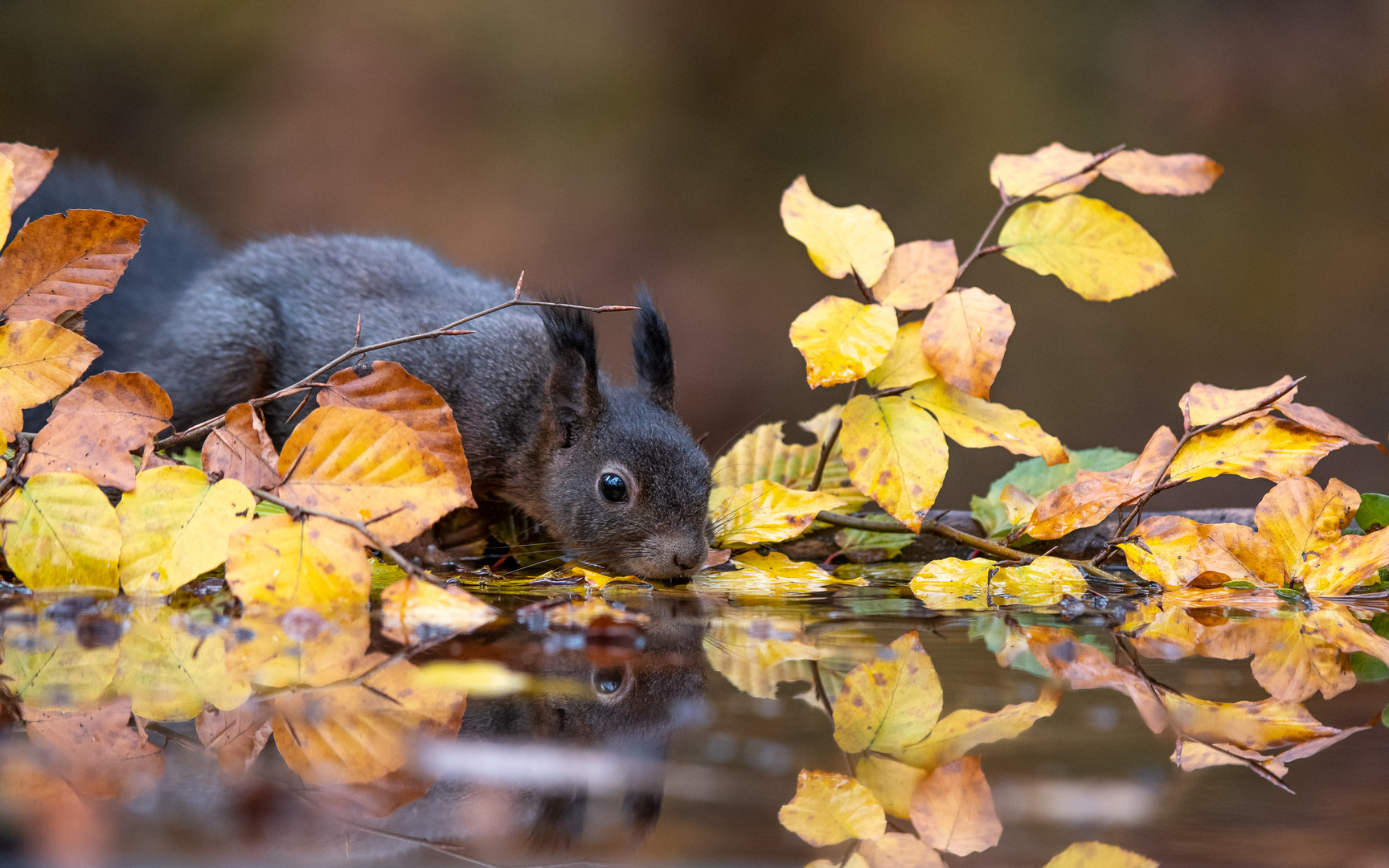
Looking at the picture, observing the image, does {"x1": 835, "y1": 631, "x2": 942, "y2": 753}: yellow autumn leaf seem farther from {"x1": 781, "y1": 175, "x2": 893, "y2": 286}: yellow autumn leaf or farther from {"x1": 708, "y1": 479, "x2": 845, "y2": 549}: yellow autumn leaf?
{"x1": 781, "y1": 175, "x2": 893, "y2": 286}: yellow autumn leaf

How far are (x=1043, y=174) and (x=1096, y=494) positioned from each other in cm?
32

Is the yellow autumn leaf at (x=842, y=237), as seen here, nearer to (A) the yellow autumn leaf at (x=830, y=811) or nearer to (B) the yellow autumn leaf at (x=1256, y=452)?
(B) the yellow autumn leaf at (x=1256, y=452)

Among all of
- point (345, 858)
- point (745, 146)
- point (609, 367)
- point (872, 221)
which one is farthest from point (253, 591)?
point (745, 146)

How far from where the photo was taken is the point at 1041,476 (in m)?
1.21

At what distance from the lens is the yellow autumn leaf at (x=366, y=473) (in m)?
0.75

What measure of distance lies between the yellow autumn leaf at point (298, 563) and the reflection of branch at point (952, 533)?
18.7 inches

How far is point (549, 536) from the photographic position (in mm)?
1417

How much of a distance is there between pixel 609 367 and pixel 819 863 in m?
1.33

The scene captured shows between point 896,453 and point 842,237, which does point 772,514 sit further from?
point 842,237

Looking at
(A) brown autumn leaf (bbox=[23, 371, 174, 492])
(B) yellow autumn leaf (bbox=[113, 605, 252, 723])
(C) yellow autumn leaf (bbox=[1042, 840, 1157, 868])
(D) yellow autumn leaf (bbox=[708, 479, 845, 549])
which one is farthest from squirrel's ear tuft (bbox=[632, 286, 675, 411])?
(C) yellow autumn leaf (bbox=[1042, 840, 1157, 868])

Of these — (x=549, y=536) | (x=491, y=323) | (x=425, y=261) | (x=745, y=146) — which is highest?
(x=745, y=146)

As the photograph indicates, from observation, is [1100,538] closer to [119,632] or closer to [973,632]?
[973,632]

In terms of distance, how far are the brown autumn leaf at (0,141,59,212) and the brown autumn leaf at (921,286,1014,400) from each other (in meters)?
0.76

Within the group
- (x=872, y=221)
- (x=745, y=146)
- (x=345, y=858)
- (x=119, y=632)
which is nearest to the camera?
(x=345, y=858)
